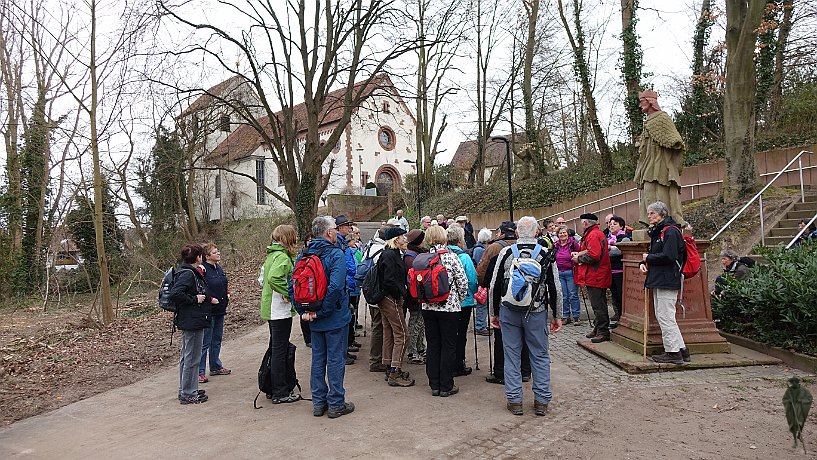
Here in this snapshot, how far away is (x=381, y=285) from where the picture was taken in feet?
20.7

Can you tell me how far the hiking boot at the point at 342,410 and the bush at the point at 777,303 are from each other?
513 centimetres

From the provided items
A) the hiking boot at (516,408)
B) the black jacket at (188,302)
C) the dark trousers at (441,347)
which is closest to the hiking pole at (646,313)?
the hiking boot at (516,408)

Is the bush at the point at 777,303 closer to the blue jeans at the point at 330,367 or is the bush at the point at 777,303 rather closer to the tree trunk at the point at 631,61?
the blue jeans at the point at 330,367

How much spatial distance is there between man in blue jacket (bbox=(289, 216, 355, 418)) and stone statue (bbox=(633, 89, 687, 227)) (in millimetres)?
4445

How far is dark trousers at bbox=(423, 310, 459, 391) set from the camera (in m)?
5.92

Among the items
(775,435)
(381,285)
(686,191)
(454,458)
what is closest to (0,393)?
(381,285)

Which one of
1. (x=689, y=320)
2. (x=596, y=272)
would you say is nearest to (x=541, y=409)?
(x=689, y=320)

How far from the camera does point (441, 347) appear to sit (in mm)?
6004

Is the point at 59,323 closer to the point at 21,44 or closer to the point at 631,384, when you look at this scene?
the point at 21,44

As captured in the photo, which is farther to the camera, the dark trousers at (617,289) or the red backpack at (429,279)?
the dark trousers at (617,289)

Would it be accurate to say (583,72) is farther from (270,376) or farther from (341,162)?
(341,162)

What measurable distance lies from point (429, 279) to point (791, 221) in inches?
415

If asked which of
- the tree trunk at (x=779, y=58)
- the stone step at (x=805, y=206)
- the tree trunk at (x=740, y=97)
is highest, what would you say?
the tree trunk at (x=779, y=58)

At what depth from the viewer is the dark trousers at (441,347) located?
5.92 meters
